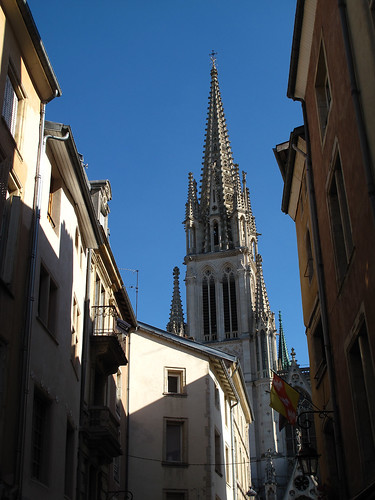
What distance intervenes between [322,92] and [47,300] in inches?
322

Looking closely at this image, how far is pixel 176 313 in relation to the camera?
8675cm

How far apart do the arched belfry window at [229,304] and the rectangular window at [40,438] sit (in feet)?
220

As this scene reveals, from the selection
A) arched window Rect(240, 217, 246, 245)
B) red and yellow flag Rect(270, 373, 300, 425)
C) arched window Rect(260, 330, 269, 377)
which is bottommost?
red and yellow flag Rect(270, 373, 300, 425)

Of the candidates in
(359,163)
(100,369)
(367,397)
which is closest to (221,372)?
(100,369)

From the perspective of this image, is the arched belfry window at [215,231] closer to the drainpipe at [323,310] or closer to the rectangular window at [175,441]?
the rectangular window at [175,441]

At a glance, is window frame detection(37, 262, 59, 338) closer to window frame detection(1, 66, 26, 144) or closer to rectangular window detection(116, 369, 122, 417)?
window frame detection(1, 66, 26, 144)

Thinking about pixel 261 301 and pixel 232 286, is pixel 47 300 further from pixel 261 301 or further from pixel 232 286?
pixel 232 286

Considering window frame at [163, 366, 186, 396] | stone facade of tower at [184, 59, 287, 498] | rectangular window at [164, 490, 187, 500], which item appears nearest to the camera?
rectangular window at [164, 490, 187, 500]

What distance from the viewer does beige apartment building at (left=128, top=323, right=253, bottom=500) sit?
27.5 m

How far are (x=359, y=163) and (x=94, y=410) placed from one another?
12.1 m

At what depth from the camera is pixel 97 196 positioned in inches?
988

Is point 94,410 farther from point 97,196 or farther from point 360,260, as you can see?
point 360,260

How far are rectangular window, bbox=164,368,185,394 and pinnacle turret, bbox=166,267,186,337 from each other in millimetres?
53553

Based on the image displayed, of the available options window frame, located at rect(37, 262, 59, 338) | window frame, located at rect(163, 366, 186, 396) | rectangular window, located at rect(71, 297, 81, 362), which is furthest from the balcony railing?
window frame, located at rect(37, 262, 59, 338)
